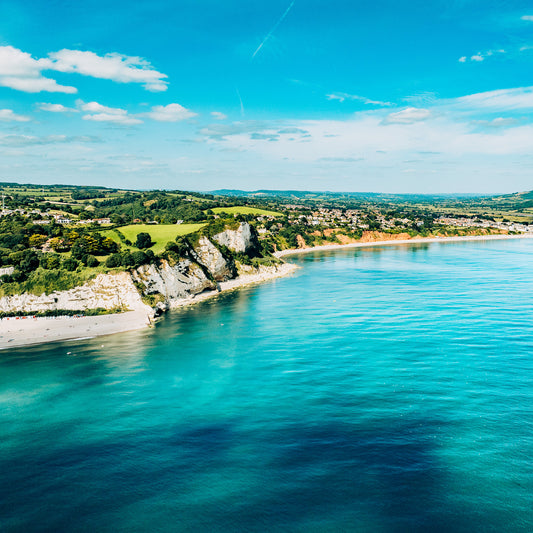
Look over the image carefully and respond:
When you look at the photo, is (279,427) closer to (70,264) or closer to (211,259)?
(70,264)

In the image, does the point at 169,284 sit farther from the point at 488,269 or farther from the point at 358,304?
the point at 488,269

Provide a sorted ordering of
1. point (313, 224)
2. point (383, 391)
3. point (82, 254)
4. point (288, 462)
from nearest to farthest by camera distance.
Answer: point (288, 462), point (383, 391), point (82, 254), point (313, 224)

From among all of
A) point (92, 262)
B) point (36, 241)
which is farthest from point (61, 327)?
point (36, 241)

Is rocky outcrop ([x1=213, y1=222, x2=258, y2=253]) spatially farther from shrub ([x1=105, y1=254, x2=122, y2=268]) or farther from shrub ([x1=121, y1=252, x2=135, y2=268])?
shrub ([x1=105, y1=254, x2=122, y2=268])

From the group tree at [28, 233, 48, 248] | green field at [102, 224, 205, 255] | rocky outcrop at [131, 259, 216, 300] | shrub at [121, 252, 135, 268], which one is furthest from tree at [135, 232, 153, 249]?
tree at [28, 233, 48, 248]

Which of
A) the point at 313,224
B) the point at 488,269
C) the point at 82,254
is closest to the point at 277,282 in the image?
the point at 82,254

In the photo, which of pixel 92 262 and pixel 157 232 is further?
pixel 157 232
